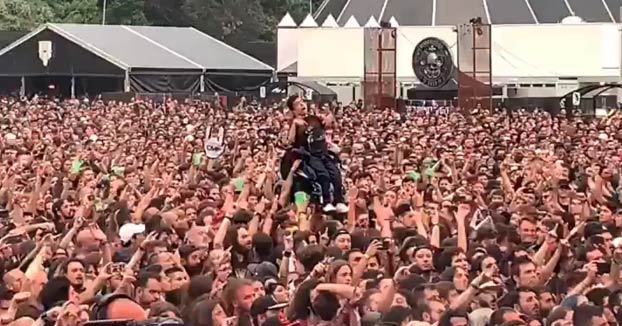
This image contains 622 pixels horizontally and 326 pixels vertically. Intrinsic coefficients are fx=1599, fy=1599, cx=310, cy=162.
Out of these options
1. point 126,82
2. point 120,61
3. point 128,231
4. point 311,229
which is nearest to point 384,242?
point 311,229

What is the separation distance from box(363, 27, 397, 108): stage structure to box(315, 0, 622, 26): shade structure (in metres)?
11.1

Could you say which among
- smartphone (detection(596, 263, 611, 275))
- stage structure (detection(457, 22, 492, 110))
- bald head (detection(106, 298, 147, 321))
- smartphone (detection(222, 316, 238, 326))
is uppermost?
stage structure (detection(457, 22, 492, 110))

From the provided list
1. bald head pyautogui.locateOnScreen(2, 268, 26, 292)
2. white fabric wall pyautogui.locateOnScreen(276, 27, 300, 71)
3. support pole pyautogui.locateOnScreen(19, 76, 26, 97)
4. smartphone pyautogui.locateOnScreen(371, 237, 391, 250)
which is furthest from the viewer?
white fabric wall pyautogui.locateOnScreen(276, 27, 300, 71)

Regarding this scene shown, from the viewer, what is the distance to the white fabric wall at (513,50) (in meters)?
48.3

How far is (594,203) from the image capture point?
17.6 meters

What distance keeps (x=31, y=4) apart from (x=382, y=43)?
31545 millimetres

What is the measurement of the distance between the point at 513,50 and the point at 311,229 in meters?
35.9

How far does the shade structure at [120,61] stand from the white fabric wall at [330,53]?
5782 millimetres

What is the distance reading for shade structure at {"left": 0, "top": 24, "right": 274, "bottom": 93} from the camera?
2110 inches

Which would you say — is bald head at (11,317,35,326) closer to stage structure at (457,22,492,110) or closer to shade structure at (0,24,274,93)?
stage structure at (457,22,492,110)

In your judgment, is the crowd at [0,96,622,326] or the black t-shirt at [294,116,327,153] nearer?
the crowd at [0,96,622,326]

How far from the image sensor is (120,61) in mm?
53250

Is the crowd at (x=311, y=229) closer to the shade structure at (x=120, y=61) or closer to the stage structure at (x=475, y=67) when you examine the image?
the stage structure at (x=475, y=67)

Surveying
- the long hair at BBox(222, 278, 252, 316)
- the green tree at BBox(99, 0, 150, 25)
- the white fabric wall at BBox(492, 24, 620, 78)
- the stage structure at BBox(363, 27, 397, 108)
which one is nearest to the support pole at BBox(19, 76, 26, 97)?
the stage structure at BBox(363, 27, 397, 108)
